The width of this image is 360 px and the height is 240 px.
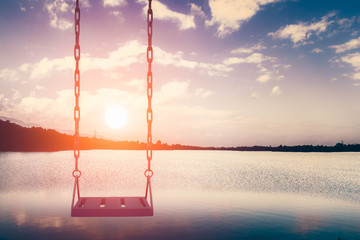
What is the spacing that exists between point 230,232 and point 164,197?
8626mm

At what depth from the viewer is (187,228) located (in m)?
11.3

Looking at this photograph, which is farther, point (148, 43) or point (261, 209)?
point (261, 209)

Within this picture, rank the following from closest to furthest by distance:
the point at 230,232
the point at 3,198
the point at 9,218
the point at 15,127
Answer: the point at 230,232 → the point at 9,218 → the point at 3,198 → the point at 15,127

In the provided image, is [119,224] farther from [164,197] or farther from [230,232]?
[164,197]

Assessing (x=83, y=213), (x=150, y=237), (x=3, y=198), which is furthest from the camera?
Result: (x=3, y=198)

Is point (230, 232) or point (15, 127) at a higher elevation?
point (15, 127)

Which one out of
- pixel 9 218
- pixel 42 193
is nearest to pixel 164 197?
pixel 42 193

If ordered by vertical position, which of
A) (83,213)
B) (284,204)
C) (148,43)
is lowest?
(284,204)

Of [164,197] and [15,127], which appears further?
[15,127]

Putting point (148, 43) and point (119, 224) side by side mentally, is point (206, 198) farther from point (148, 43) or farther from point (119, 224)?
point (148, 43)

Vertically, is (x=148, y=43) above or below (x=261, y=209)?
above

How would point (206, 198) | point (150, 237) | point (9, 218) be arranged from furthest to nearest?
1. point (206, 198)
2. point (9, 218)
3. point (150, 237)

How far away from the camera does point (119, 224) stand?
1148 centimetres

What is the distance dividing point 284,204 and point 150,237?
10.1 meters
